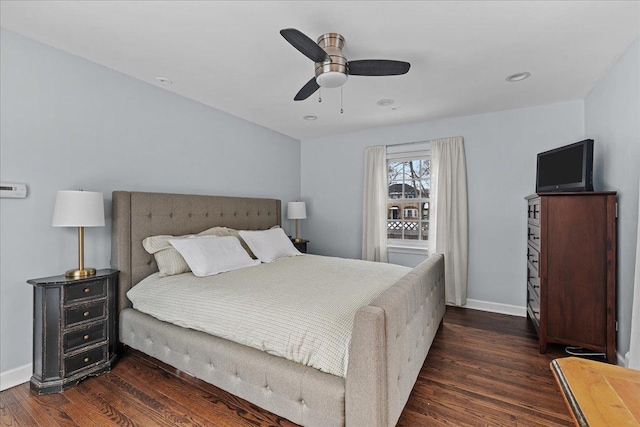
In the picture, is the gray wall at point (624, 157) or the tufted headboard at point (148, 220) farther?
the tufted headboard at point (148, 220)

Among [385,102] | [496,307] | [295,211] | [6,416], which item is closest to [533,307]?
[496,307]

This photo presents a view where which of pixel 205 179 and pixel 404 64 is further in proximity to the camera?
pixel 205 179

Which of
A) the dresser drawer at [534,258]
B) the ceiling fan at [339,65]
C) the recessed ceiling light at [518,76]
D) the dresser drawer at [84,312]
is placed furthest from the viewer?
the dresser drawer at [534,258]

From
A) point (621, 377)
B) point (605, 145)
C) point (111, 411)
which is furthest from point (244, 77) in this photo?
point (605, 145)

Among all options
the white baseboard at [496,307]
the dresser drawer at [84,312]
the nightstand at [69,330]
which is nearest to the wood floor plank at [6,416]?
the nightstand at [69,330]

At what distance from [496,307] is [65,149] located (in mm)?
4820

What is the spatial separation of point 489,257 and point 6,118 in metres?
4.89

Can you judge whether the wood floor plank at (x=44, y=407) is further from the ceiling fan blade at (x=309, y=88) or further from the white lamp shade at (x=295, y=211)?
the white lamp shade at (x=295, y=211)

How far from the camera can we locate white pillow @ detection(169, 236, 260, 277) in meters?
2.65

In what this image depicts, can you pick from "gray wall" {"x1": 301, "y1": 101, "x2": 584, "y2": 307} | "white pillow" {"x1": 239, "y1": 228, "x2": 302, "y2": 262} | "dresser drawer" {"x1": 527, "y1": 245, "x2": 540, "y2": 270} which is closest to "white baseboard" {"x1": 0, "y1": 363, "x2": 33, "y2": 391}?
"white pillow" {"x1": 239, "y1": 228, "x2": 302, "y2": 262}

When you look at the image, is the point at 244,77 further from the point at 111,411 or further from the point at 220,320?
the point at 111,411

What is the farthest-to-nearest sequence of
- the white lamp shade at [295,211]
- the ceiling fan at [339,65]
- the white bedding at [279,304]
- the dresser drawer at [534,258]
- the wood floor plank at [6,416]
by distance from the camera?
the white lamp shade at [295,211]
the dresser drawer at [534,258]
the ceiling fan at [339,65]
the wood floor plank at [6,416]
the white bedding at [279,304]

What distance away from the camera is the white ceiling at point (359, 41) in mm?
1854

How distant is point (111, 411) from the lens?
1.90 meters
